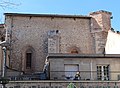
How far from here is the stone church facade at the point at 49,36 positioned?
33.8 meters

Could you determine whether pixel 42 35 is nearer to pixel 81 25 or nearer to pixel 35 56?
pixel 35 56

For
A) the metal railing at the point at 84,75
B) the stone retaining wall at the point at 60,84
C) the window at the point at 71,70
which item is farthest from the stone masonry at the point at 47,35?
the stone retaining wall at the point at 60,84

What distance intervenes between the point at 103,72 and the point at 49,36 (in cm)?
1158

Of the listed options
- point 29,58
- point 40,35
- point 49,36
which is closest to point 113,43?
point 49,36

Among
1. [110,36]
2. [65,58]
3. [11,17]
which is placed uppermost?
[11,17]

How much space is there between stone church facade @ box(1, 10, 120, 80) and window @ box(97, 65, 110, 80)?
27.3ft

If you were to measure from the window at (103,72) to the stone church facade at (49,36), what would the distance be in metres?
8.32

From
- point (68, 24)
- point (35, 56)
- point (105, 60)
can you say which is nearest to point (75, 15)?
point (68, 24)

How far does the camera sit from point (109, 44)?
34.2 metres

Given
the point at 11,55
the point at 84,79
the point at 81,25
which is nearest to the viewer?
the point at 84,79

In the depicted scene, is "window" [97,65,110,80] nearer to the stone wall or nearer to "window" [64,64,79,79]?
the stone wall

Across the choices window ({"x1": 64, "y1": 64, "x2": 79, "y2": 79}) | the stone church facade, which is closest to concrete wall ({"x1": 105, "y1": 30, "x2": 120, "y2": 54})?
the stone church facade

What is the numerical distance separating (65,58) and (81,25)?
12121mm

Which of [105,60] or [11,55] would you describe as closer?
[105,60]
